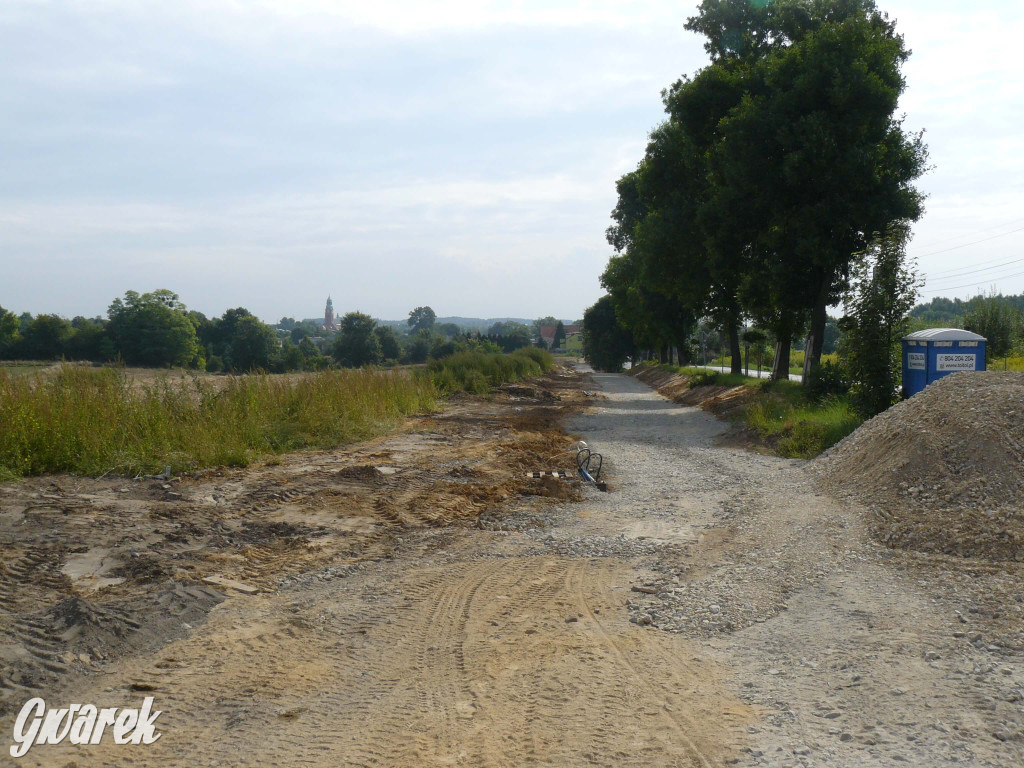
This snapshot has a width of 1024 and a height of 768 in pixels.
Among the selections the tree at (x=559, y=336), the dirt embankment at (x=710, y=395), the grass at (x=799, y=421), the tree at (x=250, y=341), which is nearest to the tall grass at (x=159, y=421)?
the grass at (x=799, y=421)

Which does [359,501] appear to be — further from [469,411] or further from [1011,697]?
[469,411]

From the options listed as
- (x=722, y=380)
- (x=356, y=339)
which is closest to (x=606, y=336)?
(x=356, y=339)

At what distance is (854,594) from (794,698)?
→ 199 cm

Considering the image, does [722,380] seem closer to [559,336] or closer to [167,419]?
[167,419]

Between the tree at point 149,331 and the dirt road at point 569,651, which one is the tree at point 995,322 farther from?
the dirt road at point 569,651

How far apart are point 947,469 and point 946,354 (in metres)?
6.16

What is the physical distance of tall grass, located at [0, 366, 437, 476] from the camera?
923 cm

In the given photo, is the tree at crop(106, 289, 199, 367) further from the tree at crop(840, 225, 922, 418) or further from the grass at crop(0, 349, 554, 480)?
the tree at crop(840, 225, 922, 418)

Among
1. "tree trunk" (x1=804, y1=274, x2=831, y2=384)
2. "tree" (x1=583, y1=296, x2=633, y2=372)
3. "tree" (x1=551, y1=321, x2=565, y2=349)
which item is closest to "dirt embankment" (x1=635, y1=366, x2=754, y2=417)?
"tree trunk" (x1=804, y1=274, x2=831, y2=384)

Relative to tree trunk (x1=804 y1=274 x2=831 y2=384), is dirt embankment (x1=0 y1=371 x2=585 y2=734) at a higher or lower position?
lower

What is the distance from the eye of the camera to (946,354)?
13266 mm

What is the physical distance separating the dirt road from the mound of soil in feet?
1.48

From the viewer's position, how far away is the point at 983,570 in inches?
237

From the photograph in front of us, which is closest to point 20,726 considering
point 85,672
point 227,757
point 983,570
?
point 85,672
